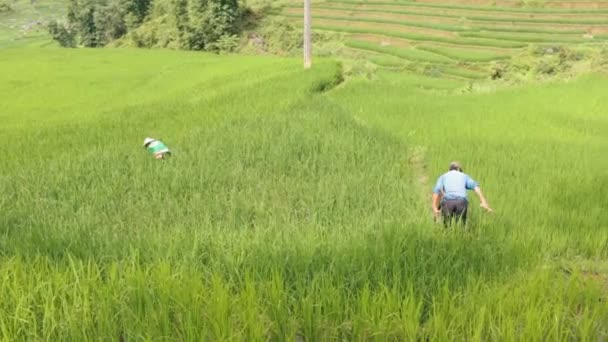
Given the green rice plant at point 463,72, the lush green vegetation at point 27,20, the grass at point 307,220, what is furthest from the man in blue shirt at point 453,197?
the lush green vegetation at point 27,20

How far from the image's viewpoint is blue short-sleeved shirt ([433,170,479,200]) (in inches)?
171

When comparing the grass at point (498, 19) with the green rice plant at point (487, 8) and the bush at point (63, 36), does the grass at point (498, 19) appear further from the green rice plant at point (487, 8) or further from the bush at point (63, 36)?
the bush at point (63, 36)

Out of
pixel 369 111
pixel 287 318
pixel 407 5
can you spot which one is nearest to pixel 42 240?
pixel 287 318

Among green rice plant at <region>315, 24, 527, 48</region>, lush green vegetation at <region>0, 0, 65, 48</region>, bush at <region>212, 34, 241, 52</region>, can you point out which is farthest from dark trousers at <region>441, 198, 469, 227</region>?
lush green vegetation at <region>0, 0, 65, 48</region>

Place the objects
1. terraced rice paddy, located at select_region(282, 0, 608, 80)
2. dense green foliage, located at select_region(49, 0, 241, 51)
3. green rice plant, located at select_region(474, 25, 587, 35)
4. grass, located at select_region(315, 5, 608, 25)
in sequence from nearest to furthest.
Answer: terraced rice paddy, located at select_region(282, 0, 608, 80)
green rice plant, located at select_region(474, 25, 587, 35)
grass, located at select_region(315, 5, 608, 25)
dense green foliage, located at select_region(49, 0, 241, 51)

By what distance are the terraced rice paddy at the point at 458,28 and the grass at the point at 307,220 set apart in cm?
1550

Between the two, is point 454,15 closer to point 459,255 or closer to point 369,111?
point 369,111

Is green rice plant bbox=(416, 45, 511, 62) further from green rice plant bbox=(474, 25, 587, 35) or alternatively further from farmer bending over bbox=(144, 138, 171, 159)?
farmer bending over bbox=(144, 138, 171, 159)

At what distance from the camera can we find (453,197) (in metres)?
4.32

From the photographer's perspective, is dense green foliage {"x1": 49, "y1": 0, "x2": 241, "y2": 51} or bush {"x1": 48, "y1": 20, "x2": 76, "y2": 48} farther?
bush {"x1": 48, "y1": 20, "x2": 76, "y2": 48}

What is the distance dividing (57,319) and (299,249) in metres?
1.35

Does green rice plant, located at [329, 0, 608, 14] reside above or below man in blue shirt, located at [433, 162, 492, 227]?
above

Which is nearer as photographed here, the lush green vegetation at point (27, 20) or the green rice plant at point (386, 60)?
the green rice plant at point (386, 60)

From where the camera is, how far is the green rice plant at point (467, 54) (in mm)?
27219
